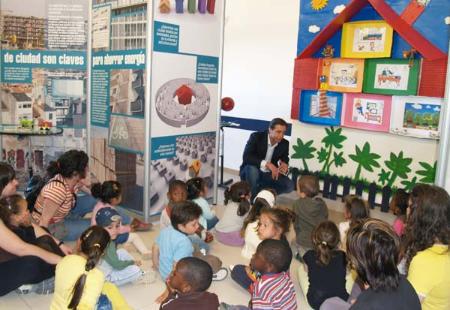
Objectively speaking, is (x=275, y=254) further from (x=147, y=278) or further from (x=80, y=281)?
(x=147, y=278)

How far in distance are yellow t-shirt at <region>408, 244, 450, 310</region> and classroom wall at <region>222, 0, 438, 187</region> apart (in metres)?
2.59

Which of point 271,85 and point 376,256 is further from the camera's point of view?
point 271,85

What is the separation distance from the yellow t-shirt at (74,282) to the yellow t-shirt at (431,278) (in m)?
1.46

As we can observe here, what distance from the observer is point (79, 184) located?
393 centimetres

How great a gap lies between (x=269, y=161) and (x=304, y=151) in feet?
2.17

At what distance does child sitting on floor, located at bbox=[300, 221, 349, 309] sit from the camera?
8.49ft

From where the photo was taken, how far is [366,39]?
186 inches

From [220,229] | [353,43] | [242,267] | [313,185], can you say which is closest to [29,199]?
[220,229]

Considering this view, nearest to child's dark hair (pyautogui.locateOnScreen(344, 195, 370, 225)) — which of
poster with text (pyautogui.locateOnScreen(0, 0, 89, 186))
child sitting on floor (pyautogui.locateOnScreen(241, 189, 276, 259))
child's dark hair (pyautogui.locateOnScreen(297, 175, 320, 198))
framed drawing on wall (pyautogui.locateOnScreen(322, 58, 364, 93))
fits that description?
child's dark hair (pyautogui.locateOnScreen(297, 175, 320, 198))

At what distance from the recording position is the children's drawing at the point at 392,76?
14.8 ft

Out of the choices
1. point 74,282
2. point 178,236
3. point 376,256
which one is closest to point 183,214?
point 178,236

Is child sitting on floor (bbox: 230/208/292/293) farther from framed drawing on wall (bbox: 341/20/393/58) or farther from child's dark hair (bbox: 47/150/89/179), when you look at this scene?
framed drawing on wall (bbox: 341/20/393/58)

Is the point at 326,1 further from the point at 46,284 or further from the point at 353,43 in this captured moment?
the point at 46,284

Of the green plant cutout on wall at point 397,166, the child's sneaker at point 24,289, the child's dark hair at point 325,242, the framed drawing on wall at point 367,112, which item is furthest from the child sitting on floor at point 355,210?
the child's sneaker at point 24,289
